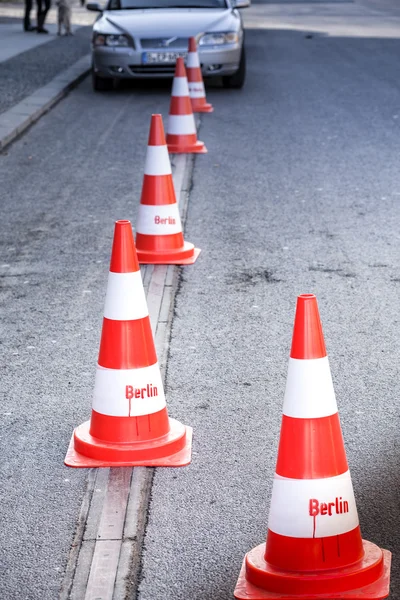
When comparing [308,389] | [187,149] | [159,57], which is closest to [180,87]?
[187,149]

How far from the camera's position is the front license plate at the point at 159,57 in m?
15.7

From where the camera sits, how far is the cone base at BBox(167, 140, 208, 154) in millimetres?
Answer: 11445

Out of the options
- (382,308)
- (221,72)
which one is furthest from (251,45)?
(382,308)

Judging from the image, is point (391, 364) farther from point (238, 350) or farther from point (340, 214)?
point (340, 214)

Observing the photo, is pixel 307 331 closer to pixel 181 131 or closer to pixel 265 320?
pixel 265 320

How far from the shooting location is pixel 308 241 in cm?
774

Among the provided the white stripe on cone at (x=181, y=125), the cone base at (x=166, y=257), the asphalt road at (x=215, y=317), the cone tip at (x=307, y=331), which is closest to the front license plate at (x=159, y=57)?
the asphalt road at (x=215, y=317)

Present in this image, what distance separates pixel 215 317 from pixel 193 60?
29.3ft

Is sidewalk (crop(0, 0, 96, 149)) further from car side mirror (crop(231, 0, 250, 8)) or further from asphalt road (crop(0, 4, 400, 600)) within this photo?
car side mirror (crop(231, 0, 250, 8))

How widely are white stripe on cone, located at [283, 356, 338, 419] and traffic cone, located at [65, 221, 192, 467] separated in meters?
0.97

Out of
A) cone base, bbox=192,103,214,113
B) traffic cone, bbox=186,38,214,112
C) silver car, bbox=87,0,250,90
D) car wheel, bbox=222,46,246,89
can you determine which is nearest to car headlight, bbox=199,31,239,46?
silver car, bbox=87,0,250,90

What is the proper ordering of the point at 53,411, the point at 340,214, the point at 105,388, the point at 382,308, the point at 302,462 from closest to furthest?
the point at 302,462
the point at 105,388
the point at 53,411
the point at 382,308
the point at 340,214

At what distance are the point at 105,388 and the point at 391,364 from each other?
5.12 feet

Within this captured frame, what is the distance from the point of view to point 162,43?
51.5ft
